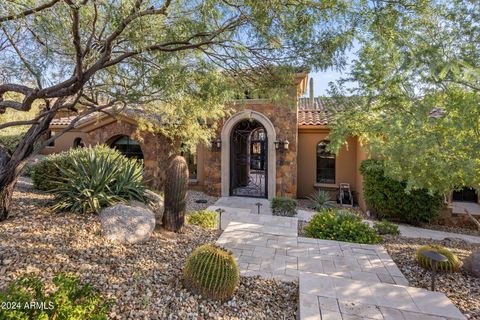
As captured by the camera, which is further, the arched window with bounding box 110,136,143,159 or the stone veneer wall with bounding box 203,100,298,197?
the arched window with bounding box 110,136,143,159

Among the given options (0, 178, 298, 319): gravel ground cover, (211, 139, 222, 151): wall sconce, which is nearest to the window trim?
(211, 139, 222, 151): wall sconce

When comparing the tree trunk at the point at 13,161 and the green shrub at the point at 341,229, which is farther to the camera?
the green shrub at the point at 341,229

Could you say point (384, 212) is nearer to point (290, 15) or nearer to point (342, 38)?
point (342, 38)

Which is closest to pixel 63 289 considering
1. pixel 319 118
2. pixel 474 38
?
pixel 474 38

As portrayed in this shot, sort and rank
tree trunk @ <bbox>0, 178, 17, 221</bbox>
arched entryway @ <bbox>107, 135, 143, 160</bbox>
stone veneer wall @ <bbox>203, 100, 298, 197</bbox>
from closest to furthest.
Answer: tree trunk @ <bbox>0, 178, 17, 221</bbox>
stone veneer wall @ <bbox>203, 100, 298, 197</bbox>
arched entryway @ <bbox>107, 135, 143, 160</bbox>

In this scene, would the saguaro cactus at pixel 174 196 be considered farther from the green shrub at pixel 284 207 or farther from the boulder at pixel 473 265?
the boulder at pixel 473 265

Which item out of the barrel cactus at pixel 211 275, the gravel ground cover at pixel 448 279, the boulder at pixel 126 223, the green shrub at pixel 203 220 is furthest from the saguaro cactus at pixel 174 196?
the gravel ground cover at pixel 448 279

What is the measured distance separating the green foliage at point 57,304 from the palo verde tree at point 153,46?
3.22m

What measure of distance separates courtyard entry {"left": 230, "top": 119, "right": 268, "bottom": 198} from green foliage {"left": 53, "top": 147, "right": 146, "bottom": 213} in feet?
22.1

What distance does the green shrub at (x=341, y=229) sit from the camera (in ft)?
23.9

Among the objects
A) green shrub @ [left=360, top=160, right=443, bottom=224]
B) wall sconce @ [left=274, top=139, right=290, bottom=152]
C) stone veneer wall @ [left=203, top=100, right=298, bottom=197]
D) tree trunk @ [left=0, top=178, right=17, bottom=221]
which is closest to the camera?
tree trunk @ [left=0, top=178, right=17, bottom=221]

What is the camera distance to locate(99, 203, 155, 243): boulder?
5609mm

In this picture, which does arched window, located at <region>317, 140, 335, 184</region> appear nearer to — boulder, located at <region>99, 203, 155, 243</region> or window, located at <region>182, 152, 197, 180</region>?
window, located at <region>182, 152, 197, 180</region>

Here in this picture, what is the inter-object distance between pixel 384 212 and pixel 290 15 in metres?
9.24
